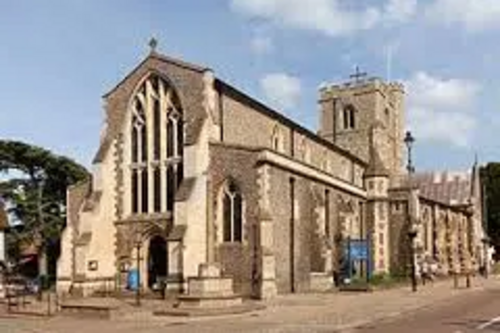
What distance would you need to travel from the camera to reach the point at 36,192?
2630 inches

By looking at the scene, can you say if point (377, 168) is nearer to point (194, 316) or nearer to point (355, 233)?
point (355, 233)

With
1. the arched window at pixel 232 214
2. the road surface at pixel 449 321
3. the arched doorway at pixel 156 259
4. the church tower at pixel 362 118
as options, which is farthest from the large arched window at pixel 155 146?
the church tower at pixel 362 118

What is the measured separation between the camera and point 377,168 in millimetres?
67188

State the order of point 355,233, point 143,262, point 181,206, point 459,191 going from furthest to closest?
point 459,191 < point 355,233 < point 143,262 < point 181,206

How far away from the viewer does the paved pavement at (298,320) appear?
23891 millimetres

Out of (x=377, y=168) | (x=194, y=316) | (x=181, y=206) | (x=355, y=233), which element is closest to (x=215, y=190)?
(x=181, y=206)

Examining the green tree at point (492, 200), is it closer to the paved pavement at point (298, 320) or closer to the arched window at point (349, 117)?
the arched window at point (349, 117)

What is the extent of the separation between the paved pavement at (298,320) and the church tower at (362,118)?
42.1 m

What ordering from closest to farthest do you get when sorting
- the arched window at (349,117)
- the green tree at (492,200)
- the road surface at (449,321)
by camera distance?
the road surface at (449,321) < the arched window at (349,117) < the green tree at (492,200)

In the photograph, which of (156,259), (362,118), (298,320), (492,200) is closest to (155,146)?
(156,259)

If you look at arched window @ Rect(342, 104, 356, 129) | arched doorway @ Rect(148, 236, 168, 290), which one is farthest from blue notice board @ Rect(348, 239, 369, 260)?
arched window @ Rect(342, 104, 356, 129)

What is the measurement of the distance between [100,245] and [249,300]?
11.0 meters

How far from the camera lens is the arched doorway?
43594mm

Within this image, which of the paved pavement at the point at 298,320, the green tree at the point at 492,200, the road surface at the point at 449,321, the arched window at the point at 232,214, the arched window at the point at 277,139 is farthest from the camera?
the green tree at the point at 492,200
